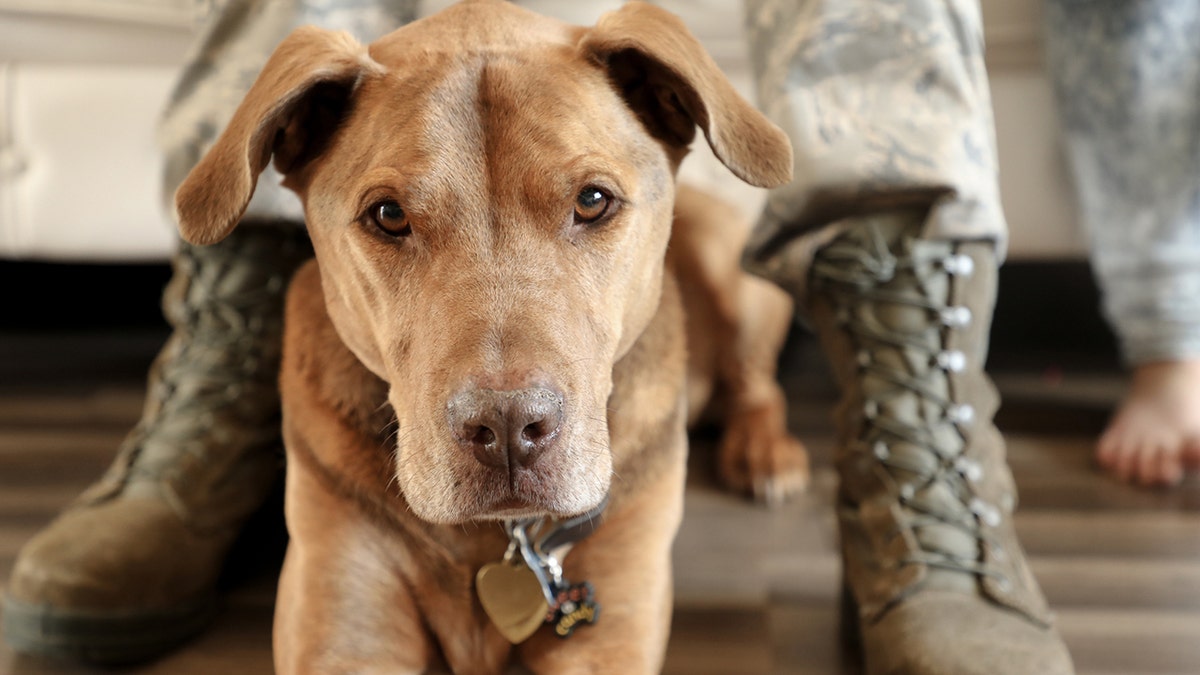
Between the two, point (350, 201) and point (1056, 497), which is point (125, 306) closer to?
point (350, 201)

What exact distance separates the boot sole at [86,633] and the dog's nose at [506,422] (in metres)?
0.73

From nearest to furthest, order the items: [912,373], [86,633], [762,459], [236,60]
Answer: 1. [86,633]
2. [912,373]
3. [236,60]
4. [762,459]

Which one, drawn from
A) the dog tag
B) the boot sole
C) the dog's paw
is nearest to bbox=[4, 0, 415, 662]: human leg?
the boot sole

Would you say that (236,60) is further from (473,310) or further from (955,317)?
(955,317)

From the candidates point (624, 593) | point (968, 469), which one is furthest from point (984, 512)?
point (624, 593)

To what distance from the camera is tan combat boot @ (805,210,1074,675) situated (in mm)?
1548

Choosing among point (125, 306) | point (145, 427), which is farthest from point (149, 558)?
point (125, 306)

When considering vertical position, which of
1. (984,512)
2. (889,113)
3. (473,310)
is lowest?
(984,512)

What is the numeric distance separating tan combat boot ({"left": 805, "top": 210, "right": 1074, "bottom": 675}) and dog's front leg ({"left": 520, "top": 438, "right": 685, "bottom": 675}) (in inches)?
12.8

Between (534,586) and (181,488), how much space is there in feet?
2.30

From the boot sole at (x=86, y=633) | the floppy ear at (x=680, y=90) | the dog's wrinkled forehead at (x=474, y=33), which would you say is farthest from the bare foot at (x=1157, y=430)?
the boot sole at (x=86, y=633)

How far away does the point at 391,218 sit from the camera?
1.27m

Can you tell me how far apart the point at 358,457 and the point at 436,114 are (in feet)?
1.57

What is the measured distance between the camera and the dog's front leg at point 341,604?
138 centimetres
